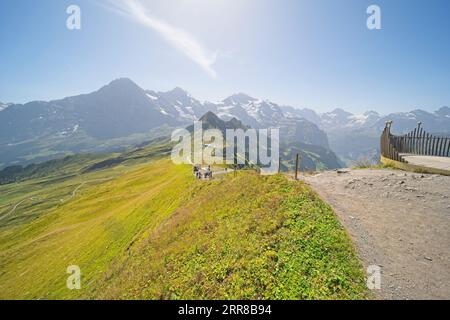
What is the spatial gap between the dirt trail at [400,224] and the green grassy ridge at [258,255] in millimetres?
1170

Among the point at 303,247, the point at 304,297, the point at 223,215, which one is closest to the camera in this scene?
the point at 304,297

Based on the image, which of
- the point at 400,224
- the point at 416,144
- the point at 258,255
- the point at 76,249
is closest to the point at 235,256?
the point at 258,255

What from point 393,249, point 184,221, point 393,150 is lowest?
point 184,221

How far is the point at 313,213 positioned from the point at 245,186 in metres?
10.9

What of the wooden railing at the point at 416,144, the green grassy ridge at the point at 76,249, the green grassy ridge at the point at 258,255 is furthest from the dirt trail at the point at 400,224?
the green grassy ridge at the point at 76,249

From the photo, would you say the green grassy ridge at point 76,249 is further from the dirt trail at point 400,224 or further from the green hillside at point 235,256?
the dirt trail at point 400,224

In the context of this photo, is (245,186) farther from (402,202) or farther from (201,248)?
(402,202)

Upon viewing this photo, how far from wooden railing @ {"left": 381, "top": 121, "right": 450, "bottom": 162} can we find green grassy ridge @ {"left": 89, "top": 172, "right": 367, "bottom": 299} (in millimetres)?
14449

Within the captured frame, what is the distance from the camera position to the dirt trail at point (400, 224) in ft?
34.2

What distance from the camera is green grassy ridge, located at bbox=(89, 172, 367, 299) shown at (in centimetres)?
1127

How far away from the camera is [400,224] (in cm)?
1458

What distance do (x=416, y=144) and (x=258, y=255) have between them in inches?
1122
